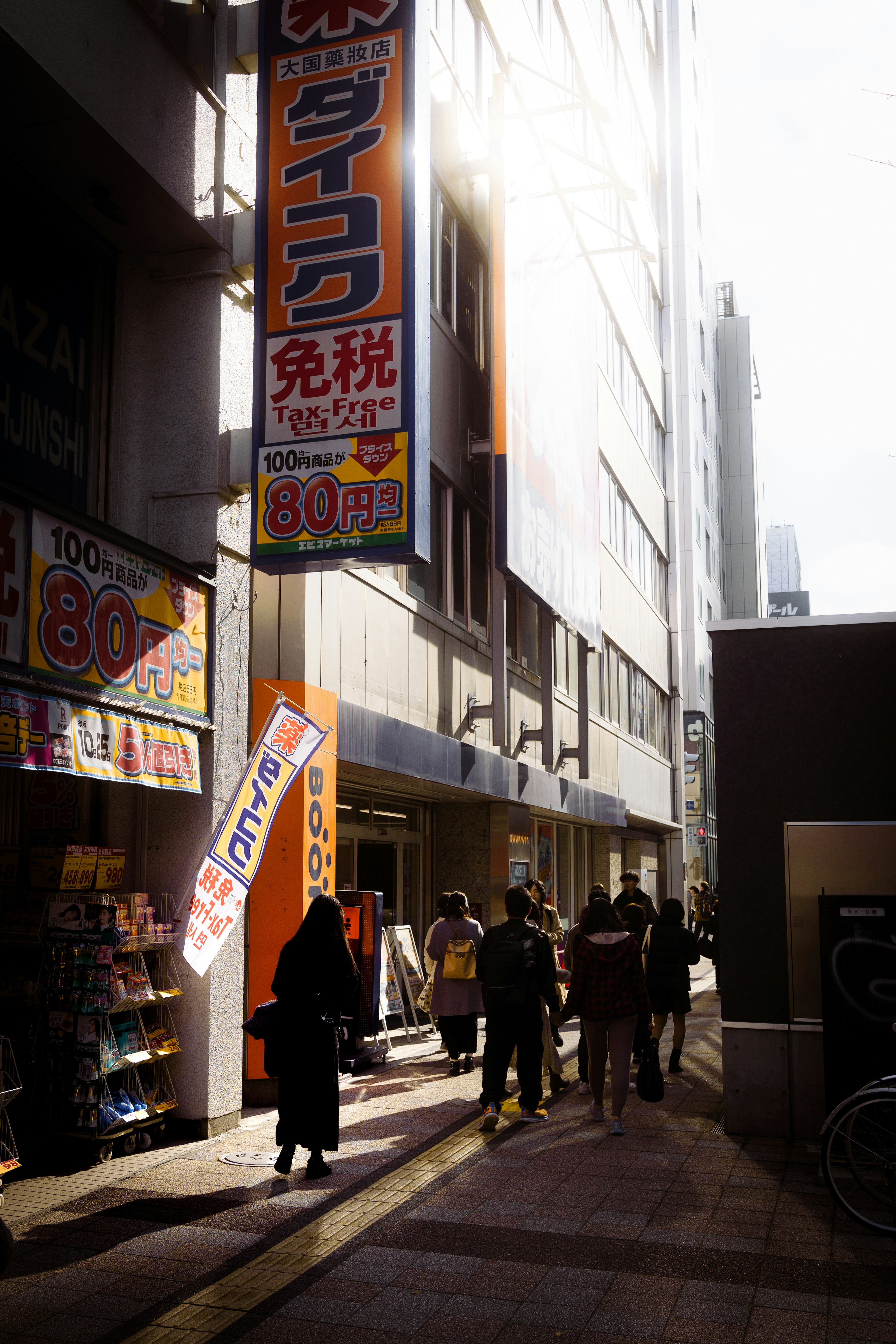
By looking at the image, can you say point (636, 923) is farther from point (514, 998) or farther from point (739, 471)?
point (739, 471)

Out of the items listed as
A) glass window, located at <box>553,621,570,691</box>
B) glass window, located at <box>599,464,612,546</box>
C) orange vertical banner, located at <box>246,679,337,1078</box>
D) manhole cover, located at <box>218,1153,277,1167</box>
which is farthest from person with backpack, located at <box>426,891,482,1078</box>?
glass window, located at <box>599,464,612,546</box>

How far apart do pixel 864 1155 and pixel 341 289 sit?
6989 mm

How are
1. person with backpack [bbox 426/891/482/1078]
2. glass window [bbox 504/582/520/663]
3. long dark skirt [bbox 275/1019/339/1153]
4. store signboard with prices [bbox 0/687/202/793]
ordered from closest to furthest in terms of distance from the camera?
store signboard with prices [bbox 0/687/202/793] → long dark skirt [bbox 275/1019/339/1153] → person with backpack [bbox 426/891/482/1078] → glass window [bbox 504/582/520/663]

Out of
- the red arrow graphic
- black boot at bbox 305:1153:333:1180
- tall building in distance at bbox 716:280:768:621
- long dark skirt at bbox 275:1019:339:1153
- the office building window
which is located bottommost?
black boot at bbox 305:1153:333:1180

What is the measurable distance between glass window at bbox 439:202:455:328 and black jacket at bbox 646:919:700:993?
8101mm

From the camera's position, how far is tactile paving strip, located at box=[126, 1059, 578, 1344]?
4883 millimetres

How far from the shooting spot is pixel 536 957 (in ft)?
29.7

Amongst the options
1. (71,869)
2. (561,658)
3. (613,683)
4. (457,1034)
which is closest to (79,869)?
(71,869)

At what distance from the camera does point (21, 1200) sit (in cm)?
676

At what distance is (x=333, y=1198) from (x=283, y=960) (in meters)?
1.38

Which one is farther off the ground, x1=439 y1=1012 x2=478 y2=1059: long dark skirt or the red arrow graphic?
the red arrow graphic

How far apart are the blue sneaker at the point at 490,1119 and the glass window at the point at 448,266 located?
32.3 ft

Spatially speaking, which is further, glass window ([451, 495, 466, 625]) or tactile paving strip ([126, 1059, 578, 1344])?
glass window ([451, 495, 466, 625])

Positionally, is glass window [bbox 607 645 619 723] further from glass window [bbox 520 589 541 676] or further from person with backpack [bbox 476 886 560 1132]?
person with backpack [bbox 476 886 560 1132]
